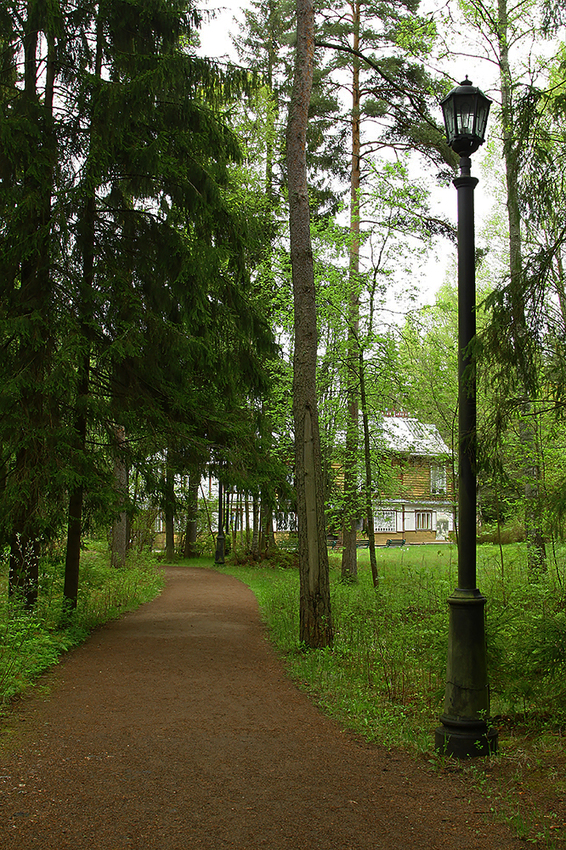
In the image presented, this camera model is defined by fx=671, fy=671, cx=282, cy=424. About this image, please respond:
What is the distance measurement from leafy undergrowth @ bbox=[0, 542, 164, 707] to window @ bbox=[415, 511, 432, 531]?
1074 inches

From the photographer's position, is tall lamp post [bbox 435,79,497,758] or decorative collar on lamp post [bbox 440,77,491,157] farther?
decorative collar on lamp post [bbox 440,77,491,157]

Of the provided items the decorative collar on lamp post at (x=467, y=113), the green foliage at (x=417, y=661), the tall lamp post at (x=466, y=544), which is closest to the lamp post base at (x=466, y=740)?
the tall lamp post at (x=466, y=544)

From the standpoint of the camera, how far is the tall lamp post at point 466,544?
15.6 feet

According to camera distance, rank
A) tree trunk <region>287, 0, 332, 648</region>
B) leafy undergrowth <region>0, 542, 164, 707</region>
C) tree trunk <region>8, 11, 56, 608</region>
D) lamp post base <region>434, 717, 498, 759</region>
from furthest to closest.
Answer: tree trunk <region>287, 0, 332, 648</region>, tree trunk <region>8, 11, 56, 608</region>, leafy undergrowth <region>0, 542, 164, 707</region>, lamp post base <region>434, 717, 498, 759</region>

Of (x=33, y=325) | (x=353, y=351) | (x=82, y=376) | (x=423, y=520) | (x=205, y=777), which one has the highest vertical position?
(x=353, y=351)

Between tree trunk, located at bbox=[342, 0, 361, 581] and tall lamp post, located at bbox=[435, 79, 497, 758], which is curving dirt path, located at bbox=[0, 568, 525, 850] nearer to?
tall lamp post, located at bbox=[435, 79, 497, 758]

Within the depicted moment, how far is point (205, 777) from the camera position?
438 centimetres

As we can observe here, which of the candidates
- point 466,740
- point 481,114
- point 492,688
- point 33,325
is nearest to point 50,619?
point 33,325

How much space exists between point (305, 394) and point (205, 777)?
17.8 ft

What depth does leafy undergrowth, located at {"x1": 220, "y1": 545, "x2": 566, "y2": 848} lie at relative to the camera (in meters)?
4.11

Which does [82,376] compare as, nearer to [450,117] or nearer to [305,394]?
[305,394]

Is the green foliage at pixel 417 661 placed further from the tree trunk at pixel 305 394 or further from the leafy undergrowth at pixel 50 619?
the leafy undergrowth at pixel 50 619

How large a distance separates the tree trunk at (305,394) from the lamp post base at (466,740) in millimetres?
3888

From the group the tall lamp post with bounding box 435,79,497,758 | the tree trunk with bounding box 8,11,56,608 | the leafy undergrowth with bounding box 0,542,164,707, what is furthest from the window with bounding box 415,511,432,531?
the tall lamp post with bounding box 435,79,497,758
